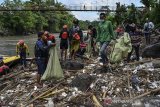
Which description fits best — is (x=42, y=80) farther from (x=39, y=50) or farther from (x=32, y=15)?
(x=32, y=15)

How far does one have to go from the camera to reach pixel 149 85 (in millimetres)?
11523

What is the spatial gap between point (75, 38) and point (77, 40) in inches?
7.5

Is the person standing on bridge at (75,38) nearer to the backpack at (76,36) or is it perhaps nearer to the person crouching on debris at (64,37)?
the backpack at (76,36)

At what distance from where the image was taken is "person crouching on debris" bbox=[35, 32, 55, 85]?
12.3 meters

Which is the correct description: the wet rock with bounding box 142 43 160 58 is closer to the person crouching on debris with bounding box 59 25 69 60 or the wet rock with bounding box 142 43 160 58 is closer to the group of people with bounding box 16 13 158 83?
the group of people with bounding box 16 13 158 83

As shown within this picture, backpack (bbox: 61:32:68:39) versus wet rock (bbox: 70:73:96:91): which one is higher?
backpack (bbox: 61:32:68:39)

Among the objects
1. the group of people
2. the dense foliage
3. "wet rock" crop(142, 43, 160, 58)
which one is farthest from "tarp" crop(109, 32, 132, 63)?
the dense foliage

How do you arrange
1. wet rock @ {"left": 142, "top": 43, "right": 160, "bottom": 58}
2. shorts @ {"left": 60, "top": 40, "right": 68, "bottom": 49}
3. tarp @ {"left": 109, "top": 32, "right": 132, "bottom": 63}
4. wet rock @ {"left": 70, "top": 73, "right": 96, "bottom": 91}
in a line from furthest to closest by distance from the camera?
shorts @ {"left": 60, "top": 40, "right": 68, "bottom": 49} → wet rock @ {"left": 142, "top": 43, "right": 160, "bottom": 58} → tarp @ {"left": 109, "top": 32, "right": 132, "bottom": 63} → wet rock @ {"left": 70, "top": 73, "right": 96, "bottom": 91}

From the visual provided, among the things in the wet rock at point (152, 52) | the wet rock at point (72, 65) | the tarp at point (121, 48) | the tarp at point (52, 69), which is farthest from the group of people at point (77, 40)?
the wet rock at point (72, 65)

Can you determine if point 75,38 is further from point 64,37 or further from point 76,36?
point 64,37

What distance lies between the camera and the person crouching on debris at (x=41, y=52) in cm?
1230

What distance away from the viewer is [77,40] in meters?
17.1

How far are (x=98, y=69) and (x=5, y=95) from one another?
318 cm

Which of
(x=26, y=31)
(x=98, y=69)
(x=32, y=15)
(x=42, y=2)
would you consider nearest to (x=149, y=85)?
(x=98, y=69)
